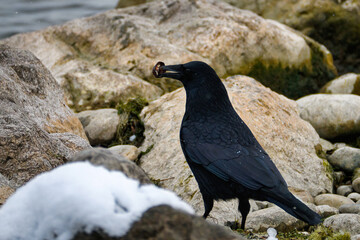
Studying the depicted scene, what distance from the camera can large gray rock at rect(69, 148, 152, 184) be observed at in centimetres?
220

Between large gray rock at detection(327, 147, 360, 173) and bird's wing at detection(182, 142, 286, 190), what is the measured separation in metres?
2.79

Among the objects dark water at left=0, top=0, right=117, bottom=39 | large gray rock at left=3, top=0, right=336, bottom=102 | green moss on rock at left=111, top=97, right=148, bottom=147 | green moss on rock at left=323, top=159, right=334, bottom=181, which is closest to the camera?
green moss on rock at left=323, top=159, right=334, bottom=181

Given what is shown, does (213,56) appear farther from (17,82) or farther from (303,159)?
(17,82)

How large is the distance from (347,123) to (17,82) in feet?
16.9

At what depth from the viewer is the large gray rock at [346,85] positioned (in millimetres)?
9320

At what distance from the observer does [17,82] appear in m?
5.10

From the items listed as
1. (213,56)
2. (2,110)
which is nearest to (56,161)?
(2,110)

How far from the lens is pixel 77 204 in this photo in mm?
1934

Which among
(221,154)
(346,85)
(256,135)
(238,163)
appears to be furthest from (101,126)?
(346,85)

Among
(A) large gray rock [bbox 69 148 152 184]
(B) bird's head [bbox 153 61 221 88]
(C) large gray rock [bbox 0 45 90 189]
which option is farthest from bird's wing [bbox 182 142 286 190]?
(A) large gray rock [bbox 69 148 152 184]

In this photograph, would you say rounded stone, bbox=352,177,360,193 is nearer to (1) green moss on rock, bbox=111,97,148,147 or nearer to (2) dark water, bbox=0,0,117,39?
(1) green moss on rock, bbox=111,97,148,147

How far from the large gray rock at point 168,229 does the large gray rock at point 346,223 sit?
264 centimetres

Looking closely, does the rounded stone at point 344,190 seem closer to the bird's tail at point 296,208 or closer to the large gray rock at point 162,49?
the bird's tail at point 296,208

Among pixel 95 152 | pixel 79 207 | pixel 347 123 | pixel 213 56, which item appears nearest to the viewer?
pixel 79 207
